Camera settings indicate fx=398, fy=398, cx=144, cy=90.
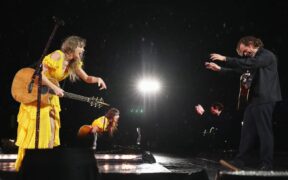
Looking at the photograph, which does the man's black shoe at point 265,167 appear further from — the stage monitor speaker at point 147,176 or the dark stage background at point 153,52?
the dark stage background at point 153,52

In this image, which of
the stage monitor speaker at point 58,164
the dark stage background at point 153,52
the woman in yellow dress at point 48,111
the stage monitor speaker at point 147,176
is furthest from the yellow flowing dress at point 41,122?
the dark stage background at point 153,52

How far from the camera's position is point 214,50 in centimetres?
1251

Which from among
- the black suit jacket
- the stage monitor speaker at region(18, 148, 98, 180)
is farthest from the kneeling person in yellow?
the stage monitor speaker at region(18, 148, 98, 180)

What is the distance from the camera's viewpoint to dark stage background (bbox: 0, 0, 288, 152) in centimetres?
1161

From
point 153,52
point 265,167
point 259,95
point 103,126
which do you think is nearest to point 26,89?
point 259,95

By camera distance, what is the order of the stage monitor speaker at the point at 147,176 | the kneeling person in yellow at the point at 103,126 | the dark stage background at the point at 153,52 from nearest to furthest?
the stage monitor speaker at the point at 147,176, the kneeling person in yellow at the point at 103,126, the dark stage background at the point at 153,52

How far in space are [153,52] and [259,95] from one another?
27.3ft

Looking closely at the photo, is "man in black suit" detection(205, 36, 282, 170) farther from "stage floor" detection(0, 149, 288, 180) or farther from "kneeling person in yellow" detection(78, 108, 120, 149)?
"kneeling person in yellow" detection(78, 108, 120, 149)

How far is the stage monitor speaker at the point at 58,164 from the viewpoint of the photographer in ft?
7.01

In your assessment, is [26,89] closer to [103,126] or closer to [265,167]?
[265,167]

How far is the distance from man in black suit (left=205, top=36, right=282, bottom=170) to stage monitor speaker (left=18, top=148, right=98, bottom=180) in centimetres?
291

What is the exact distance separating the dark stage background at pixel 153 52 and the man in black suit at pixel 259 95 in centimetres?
650

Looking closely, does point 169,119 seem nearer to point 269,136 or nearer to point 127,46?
point 127,46

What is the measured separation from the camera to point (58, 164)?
2201mm
